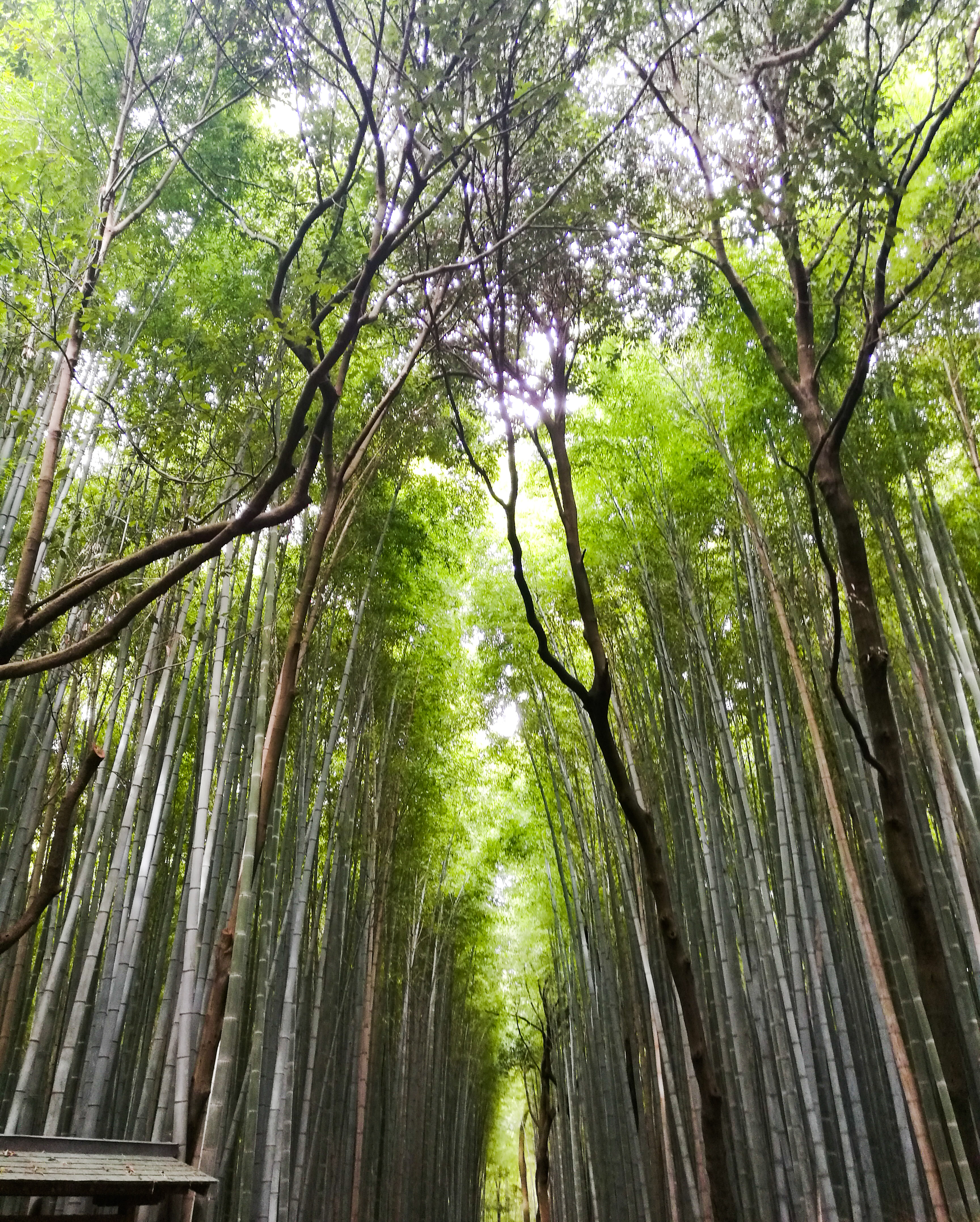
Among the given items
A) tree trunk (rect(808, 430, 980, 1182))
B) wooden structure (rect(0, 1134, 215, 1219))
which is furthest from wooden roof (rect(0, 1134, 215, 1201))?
tree trunk (rect(808, 430, 980, 1182))

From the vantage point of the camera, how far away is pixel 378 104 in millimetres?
2385

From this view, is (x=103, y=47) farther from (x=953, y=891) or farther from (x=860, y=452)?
(x=953, y=891)

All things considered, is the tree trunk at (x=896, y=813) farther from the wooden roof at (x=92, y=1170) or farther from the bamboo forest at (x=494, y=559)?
the wooden roof at (x=92, y=1170)

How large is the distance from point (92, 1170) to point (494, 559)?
549cm

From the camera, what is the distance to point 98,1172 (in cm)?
188

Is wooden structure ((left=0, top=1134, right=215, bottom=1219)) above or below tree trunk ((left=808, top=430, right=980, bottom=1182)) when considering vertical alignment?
below

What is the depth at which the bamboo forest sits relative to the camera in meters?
2.31

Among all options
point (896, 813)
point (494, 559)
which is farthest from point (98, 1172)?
point (494, 559)

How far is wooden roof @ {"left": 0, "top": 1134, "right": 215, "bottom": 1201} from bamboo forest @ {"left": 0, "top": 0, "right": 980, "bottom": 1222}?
0.05ft

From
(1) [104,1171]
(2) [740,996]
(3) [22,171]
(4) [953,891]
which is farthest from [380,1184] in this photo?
(3) [22,171]

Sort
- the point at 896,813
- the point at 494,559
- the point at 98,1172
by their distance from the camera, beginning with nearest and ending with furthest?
the point at 98,1172 < the point at 896,813 < the point at 494,559

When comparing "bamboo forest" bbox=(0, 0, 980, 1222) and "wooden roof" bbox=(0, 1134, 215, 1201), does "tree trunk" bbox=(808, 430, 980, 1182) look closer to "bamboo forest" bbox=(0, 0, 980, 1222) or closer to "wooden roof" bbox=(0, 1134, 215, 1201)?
"bamboo forest" bbox=(0, 0, 980, 1222)

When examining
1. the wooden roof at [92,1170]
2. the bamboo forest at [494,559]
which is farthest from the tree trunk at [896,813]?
the wooden roof at [92,1170]

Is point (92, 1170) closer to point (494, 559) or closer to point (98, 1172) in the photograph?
point (98, 1172)
